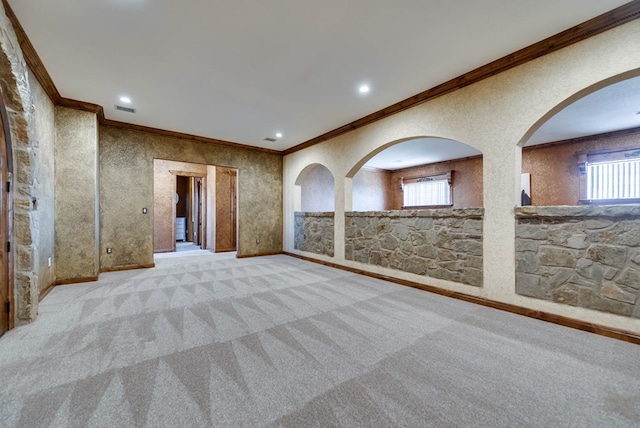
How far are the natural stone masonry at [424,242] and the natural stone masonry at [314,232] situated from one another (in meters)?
0.66

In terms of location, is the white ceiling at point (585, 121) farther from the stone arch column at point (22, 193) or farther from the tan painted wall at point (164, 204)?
the tan painted wall at point (164, 204)

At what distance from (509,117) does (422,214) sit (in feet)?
4.88

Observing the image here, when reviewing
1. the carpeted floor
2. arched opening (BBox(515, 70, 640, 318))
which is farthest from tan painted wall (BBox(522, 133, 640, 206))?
the carpeted floor

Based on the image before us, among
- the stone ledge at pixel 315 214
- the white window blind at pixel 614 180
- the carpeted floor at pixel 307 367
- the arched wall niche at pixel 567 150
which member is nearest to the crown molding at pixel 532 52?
the arched wall niche at pixel 567 150

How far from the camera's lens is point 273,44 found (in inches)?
102

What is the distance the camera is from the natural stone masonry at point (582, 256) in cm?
218

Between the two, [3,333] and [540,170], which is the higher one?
[540,170]

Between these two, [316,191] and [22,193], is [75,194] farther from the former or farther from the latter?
[316,191]

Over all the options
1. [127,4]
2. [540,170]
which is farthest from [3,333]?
[540,170]

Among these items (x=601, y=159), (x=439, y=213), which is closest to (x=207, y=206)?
(x=439, y=213)

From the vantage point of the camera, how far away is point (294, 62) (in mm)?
2904

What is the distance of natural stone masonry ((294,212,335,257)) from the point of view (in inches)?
211

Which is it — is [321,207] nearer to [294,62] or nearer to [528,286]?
[294,62]

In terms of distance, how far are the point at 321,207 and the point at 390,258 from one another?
3827mm
